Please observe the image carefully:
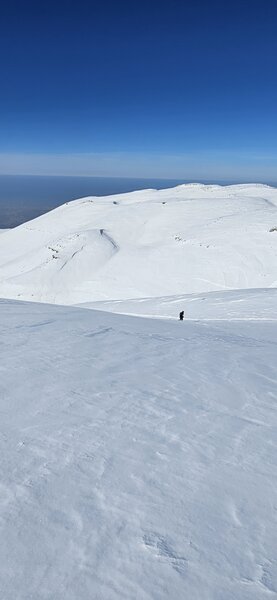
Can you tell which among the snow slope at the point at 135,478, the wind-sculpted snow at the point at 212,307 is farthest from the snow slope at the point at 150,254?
the snow slope at the point at 135,478

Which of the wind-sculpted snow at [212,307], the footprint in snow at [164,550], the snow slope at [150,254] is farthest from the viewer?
the snow slope at [150,254]

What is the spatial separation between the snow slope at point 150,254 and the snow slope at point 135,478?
26.8 meters

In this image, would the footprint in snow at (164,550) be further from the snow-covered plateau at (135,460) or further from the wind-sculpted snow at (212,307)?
the wind-sculpted snow at (212,307)

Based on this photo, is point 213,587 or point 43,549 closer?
point 213,587

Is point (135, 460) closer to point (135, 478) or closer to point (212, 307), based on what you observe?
point (135, 478)

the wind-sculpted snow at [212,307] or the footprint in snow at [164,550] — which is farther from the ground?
the footprint in snow at [164,550]

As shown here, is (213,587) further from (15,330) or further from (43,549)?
(15,330)

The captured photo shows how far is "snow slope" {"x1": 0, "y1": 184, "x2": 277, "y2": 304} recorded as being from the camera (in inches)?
1356

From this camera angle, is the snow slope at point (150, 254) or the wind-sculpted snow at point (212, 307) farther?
the snow slope at point (150, 254)

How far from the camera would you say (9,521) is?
9.92ft

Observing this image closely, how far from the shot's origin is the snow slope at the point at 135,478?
2678mm

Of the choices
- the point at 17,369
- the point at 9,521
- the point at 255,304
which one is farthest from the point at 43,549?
the point at 255,304

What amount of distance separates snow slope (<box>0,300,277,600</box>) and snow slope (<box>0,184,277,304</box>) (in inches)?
1055

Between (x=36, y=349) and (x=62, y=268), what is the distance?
35.8m
